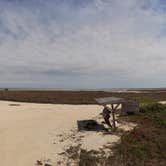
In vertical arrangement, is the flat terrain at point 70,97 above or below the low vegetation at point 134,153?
above

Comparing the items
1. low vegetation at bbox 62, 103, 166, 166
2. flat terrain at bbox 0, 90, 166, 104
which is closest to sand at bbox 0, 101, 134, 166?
low vegetation at bbox 62, 103, 166, 166

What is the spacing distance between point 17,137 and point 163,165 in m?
8.55

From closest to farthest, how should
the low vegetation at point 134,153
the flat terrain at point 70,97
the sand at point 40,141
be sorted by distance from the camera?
1. the low vegetation at point 134,153
2. the sand at point 40,141
3. the flat terrain at point 70,97

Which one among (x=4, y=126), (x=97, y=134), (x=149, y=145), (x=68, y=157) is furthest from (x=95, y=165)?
(x=4, y=126)

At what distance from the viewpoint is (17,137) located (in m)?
16.3

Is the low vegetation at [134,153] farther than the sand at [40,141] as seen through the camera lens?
No

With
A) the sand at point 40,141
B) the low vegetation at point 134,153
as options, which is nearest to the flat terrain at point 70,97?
the sand at point 40,141

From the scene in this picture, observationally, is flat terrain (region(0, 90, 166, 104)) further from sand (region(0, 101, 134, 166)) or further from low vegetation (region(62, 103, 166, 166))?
low vegetation (region(62, 103, 166, 166))

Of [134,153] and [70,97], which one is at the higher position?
[70,97]

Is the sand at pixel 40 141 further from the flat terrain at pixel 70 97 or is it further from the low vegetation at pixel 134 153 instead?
A: the flat terrain at pixel 70 97

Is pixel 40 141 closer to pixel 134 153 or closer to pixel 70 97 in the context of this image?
pixel 134 153

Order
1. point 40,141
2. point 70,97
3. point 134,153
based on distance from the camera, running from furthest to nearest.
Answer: point 70,97
point 40,141
point 134,153

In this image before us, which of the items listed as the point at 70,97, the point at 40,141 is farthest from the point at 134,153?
the point at 70,97

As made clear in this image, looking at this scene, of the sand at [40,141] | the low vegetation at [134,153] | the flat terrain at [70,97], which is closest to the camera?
the low vegetation at [134,153]
